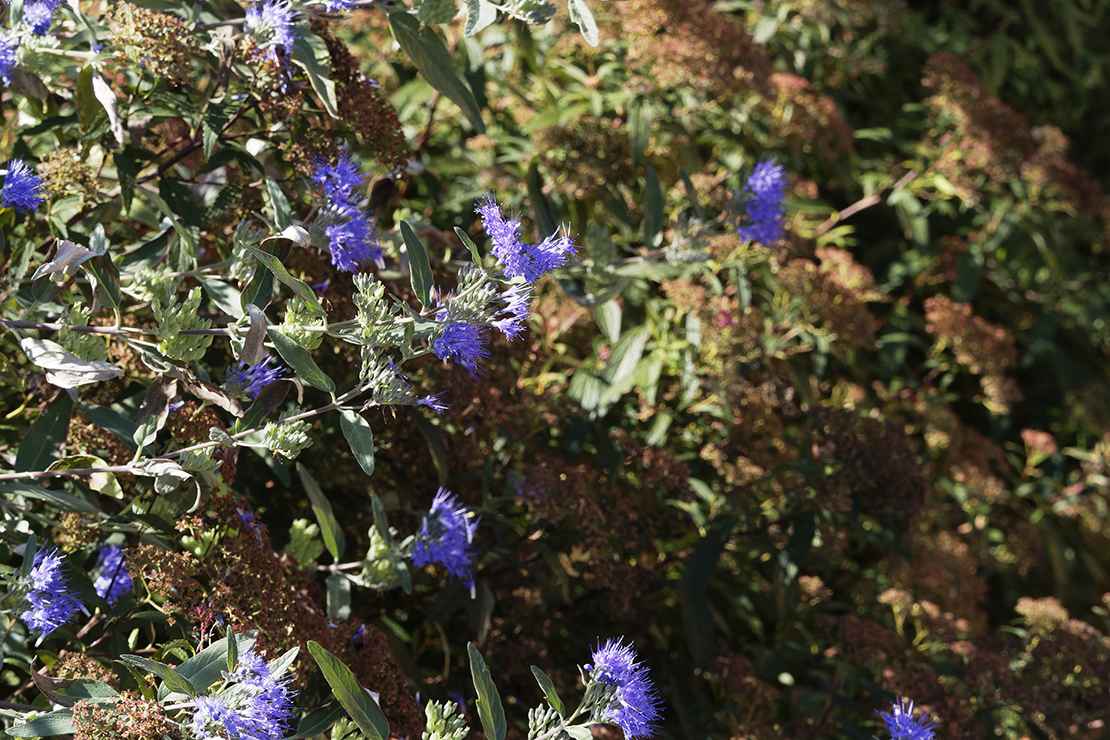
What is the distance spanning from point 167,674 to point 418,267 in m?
0.39

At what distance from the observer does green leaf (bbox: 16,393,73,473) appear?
3.13 feet

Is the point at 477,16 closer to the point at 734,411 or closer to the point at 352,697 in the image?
the point at 352,697

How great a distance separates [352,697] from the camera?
770mm

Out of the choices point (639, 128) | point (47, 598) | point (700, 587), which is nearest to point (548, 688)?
point (47, 598)

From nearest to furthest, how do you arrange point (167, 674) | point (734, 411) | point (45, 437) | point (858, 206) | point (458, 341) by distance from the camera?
point (167, 674), point (458, 341), point (45, 437), point (734, 411), point (858, 206)

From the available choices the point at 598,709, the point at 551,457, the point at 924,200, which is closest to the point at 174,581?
the point at 598,709

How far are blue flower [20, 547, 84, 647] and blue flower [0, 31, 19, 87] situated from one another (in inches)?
20.3

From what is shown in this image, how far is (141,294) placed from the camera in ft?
3.19

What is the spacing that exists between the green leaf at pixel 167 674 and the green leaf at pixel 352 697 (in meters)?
0.10

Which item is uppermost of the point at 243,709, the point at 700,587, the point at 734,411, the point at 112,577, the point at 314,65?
the point at 314,65

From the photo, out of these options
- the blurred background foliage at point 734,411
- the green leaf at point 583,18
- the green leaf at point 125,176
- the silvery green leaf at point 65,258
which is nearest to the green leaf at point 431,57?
the blurred background foliage at point 734,411

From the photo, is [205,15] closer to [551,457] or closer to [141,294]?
[141,294]

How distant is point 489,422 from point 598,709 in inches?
22.3

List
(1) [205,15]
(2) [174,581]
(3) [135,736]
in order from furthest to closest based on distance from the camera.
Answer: (1) [205,15], (2) [174,581], (3) [135,736]
